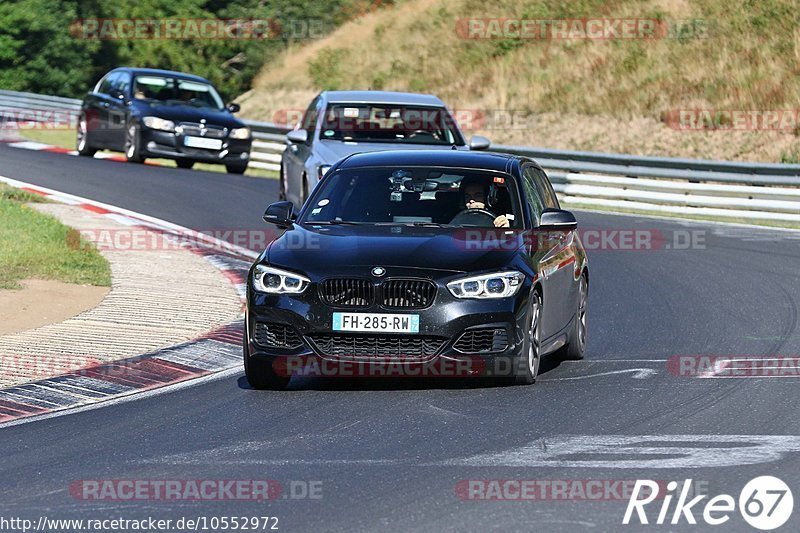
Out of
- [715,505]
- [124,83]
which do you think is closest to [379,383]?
[715,505]

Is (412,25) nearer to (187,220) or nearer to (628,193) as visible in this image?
(628,193)

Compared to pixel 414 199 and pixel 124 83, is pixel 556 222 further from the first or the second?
pixel 124 83

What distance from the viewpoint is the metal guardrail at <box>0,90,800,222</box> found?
24.8 m

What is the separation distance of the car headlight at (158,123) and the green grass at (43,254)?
29.1ft

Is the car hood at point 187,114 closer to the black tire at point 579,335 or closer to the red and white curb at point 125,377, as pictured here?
the red and white curb at point 125,377

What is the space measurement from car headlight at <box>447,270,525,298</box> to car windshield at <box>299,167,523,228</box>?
3.31 ft

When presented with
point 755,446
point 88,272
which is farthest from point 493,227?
point 88,272

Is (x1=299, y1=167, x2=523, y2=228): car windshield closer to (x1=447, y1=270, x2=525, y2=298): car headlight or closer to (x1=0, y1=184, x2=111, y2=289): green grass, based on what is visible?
(x1=447, y1=270, x2=525, y2=298): car headlight

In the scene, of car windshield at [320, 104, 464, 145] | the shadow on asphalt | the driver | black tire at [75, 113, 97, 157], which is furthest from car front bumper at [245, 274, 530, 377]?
black tire at [75, 113, 97, 157]

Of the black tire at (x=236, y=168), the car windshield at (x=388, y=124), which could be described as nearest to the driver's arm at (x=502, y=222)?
the car windshield at (x=388, y=124)

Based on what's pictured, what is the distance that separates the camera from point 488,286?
1013 centimetres

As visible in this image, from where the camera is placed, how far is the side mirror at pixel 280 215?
37.2 ft

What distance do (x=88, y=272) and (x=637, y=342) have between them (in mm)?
5417

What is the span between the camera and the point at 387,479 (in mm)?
7574
